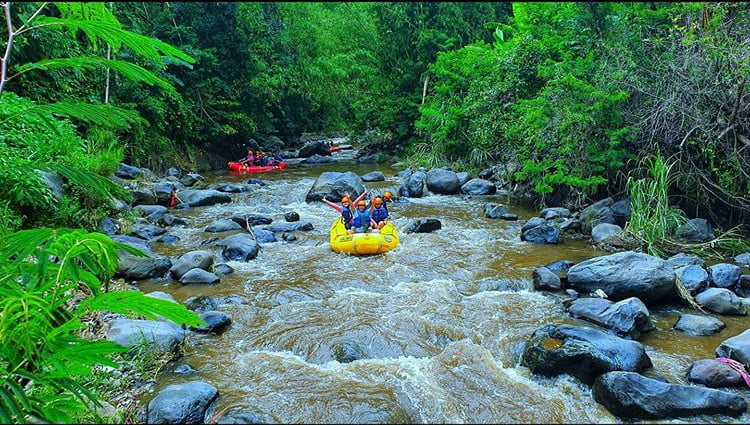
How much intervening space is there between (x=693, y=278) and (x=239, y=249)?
21.6ft

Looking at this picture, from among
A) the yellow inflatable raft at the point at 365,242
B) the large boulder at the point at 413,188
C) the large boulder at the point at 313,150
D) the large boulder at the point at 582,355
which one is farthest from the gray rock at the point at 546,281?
the large boulder at the point at 313,150

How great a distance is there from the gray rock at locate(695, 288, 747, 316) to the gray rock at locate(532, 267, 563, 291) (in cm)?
159

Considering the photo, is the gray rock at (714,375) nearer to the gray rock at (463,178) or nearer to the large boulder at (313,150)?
the gray rock at (463,178)

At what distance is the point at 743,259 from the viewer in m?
7.04

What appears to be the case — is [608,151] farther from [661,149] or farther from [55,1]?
[55,1]

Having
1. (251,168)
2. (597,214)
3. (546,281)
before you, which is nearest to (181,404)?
(546,281)

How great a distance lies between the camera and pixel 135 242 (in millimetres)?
8000

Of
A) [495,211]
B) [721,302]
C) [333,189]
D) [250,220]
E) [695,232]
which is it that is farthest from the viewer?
[333,189]

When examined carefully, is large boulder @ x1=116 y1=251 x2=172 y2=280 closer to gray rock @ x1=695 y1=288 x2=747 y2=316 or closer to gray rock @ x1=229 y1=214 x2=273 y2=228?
gray rock @ x1=229 y1=214 x2=273 y2=228

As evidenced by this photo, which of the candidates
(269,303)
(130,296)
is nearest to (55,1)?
(130,296)

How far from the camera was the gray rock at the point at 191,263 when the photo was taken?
695 cm

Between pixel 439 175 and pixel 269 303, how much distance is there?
8.65 m

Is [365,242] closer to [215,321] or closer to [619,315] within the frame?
[215,321]

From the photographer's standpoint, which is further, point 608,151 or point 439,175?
point 439,175
